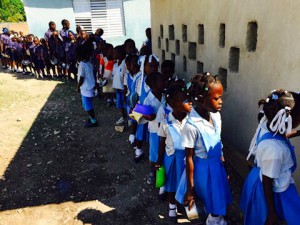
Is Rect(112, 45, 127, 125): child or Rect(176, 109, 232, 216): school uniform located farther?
Rect(112, 45, 127, 125): child

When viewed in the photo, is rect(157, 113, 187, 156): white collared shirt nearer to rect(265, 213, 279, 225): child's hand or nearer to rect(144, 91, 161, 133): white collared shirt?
rect(144, 91, 161, 133): white collared shirt

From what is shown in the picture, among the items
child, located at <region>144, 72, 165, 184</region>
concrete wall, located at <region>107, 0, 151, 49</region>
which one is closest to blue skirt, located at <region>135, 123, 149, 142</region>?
child, located at <region>144, 72, 165, 184</region>

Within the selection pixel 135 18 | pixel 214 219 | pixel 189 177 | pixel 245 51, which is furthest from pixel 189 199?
pixel 135 18

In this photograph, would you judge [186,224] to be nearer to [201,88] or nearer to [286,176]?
[286,176]

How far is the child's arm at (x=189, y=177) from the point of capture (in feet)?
7.75

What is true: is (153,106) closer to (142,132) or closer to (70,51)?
(142,132)

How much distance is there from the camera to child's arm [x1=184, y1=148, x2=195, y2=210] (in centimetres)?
236

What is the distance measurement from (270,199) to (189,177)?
660 mm

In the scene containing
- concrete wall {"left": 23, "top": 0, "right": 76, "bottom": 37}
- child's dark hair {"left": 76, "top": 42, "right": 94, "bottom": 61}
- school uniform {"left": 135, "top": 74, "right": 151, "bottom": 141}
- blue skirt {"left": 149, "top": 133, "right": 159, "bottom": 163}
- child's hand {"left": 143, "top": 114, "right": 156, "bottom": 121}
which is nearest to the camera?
child's hand {"left": 143, "top": 114, "right": 156, "bottom": 121}

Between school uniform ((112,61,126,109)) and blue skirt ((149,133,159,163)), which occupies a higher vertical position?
school uniform ((112,61,126,109))

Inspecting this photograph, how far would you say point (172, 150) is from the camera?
2828 millimetres

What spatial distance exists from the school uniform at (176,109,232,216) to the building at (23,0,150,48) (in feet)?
35.2

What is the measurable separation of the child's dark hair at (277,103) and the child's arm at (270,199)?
1.42 feet

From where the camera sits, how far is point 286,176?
2.01 metres
